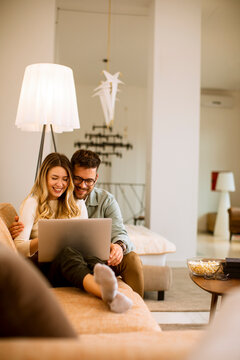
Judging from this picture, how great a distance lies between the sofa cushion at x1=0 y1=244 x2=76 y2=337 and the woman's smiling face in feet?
5.37

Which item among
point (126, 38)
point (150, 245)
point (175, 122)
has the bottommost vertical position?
point (150, 245)

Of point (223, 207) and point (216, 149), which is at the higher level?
point (216, 149)

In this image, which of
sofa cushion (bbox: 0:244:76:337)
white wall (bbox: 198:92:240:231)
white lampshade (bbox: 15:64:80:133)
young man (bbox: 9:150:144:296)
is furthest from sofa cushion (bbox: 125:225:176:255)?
white wall (bbox: 198:92:240:231)

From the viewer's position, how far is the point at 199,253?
5.58 meters

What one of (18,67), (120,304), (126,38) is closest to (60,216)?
(120,304)

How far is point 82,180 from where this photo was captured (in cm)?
259

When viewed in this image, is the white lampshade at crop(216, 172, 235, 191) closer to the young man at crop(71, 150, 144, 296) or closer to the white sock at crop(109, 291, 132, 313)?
the young man at crop(71, 150, 144, 296)

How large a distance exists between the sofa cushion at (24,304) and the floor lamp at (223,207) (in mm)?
7484

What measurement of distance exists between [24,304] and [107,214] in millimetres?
1914

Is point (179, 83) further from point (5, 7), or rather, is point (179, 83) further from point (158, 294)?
point (158, 294)

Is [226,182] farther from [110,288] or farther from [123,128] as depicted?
[110,288]

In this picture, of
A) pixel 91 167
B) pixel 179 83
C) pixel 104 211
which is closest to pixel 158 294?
pixel 104 211

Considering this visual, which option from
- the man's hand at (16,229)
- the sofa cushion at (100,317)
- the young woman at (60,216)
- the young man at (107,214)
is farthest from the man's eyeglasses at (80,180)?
the sofa cushion at (100,317)

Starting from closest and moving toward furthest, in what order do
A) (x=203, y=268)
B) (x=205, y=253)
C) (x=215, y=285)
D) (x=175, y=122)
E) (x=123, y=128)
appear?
(x=215, y=285), (x=203, y=268), (x=175, y=122), (x=205, y=253), (x=123, y=128)
